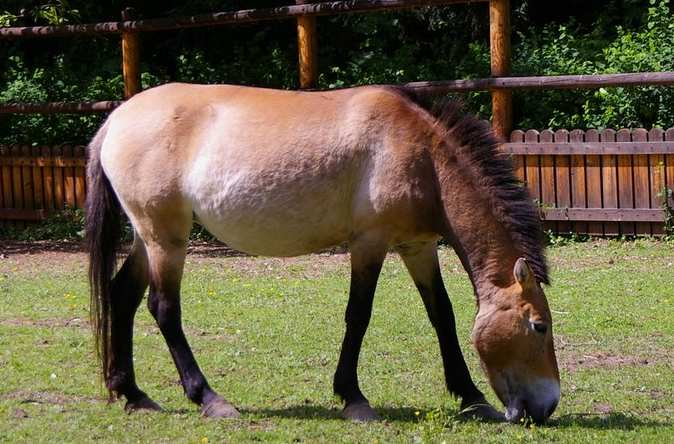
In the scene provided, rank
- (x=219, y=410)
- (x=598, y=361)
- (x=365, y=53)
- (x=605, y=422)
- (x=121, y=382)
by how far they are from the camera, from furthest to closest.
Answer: (x=365, y=53), (x=598, y=361), (x=121, y=382), (x=219, y=410), (x=605, y=422)

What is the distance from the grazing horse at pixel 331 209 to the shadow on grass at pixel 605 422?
0.20 metres

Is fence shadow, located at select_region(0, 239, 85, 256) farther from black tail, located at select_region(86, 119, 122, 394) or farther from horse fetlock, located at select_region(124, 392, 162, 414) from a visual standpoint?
horse fetlock, located at select_region(124, 392, 162, 414)

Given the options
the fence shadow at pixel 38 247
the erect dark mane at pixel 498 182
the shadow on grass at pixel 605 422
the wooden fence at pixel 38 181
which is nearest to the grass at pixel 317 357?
the shadow on grass at pixel 605 422

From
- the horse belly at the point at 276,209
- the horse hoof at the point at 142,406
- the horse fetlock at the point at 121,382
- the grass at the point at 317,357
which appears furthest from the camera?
the horse fetlock at the point at 121,382

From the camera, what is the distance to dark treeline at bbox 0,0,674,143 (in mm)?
14328

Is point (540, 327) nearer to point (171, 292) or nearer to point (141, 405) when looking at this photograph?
point (171, 292)

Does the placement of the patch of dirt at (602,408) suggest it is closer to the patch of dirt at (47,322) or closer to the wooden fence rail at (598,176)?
the patch of dirt at (47,322)

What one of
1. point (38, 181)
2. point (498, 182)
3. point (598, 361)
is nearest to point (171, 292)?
point (498, 182)

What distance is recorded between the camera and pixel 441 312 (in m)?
6.74

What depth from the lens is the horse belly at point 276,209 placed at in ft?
21.4

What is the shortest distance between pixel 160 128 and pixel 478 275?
197 cm

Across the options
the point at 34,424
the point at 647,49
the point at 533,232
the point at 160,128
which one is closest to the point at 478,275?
the point at 533,232

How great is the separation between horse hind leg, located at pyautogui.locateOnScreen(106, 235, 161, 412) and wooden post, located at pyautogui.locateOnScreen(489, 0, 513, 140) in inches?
268

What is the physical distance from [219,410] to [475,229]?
5.49 ft
